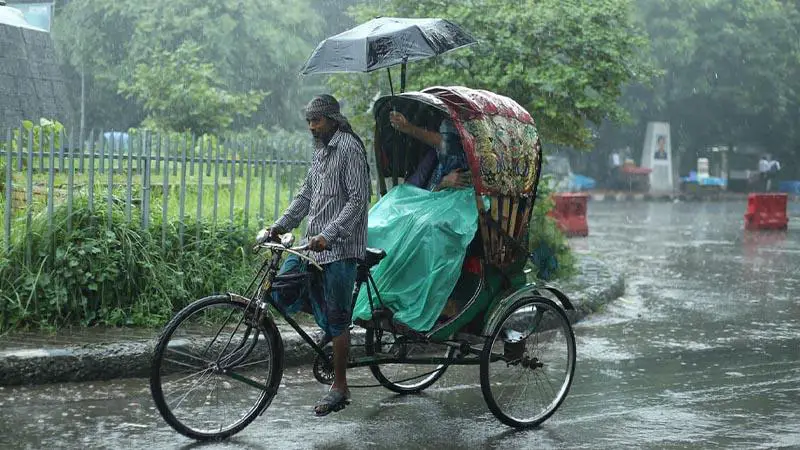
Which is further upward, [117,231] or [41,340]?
[117,231]

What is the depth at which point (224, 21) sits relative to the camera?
33.9 metres

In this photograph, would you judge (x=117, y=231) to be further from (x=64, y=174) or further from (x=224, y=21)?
(x=224, y=21)

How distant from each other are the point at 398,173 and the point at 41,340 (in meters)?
2.60

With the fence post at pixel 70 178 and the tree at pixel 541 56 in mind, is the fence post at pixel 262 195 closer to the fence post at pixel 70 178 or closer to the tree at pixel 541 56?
the fence post at pixel 70 178

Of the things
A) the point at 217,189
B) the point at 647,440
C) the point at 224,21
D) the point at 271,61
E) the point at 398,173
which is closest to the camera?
the point at 647,440

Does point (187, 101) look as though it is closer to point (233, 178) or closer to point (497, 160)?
point (233, 178)

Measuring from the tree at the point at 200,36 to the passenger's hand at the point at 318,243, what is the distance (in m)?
26.8

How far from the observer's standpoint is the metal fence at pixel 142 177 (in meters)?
8.13

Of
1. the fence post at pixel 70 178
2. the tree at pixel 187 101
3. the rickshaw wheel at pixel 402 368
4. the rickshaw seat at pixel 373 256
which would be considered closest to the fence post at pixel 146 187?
the fence post at pixel 70 178

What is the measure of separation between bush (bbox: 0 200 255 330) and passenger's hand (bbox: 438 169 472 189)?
8.86 feet

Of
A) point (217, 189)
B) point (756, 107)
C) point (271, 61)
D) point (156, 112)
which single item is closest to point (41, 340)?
point (217, 189)

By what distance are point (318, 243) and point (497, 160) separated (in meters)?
1.28

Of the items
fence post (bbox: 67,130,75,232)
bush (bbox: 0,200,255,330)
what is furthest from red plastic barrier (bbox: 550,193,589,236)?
fence post (bbox: 67,130,75,232)

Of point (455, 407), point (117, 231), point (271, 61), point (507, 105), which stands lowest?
point (455, 407)
